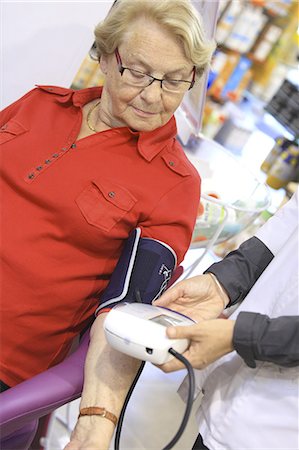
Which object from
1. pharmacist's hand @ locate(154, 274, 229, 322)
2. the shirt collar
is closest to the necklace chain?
the shirt collar

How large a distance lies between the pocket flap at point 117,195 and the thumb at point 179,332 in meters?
0.42

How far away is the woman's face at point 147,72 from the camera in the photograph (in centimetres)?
130

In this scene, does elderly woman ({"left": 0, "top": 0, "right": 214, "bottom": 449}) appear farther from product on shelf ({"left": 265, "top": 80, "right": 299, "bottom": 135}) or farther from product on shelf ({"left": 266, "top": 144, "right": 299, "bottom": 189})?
product on shelf ({"left": 266, "top": 144, "right": 299, "bottom": 189})

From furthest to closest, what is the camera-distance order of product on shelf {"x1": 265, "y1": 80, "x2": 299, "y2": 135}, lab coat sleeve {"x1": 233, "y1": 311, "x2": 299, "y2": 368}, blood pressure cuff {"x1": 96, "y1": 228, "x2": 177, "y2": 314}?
product on shelf {"x1": 265, "y1": 80, "x2": 299, "y2": 135}, blood pressure cuff {"x1": 96, "y1": 228, "x2": 177, "y2": 314}, lab coat sleeve {"x1": 233, "y1": 311, "x2": 299, "y2": 368}

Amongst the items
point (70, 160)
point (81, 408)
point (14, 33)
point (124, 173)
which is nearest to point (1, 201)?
point (70, 160)

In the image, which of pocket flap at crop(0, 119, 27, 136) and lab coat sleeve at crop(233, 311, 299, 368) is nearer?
lab coat sleeve at crop(233, 311, 299, 368)

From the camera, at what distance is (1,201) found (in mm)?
1385

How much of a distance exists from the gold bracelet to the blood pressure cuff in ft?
0.79

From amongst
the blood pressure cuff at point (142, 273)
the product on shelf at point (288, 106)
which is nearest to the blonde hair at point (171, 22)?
the blood pressure cuff at point (142, 273)

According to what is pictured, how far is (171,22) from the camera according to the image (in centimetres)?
128

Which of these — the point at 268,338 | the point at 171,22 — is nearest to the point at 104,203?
the point at 171,22

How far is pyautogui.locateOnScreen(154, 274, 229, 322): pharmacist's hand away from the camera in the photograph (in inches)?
46.4

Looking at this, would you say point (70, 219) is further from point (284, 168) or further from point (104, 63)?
point (284, 168)

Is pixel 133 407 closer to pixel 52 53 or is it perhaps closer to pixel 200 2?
pixel 52 53
